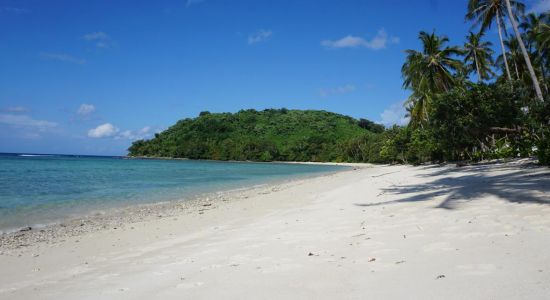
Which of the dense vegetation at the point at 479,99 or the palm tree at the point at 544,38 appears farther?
the palm tree at the point at 544,38

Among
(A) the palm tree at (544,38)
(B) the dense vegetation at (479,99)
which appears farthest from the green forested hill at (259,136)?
(A) the palm tree at (544,38)

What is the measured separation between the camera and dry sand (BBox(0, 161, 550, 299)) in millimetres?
3947

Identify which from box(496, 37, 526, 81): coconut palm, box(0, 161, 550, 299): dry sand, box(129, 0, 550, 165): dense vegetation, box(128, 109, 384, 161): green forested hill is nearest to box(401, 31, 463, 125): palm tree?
box(129, 0, 550, 165): dense vegetation

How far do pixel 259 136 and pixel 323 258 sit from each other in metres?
130

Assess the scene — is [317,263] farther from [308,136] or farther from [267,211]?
[308,136]

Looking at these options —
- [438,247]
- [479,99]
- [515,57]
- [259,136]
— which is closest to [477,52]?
[515,57]

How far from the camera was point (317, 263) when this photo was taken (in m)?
5.05

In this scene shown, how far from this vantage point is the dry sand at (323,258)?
3947 millimetres

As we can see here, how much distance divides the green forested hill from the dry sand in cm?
10024

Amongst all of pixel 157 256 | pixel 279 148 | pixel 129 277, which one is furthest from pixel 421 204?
pixel 279 148

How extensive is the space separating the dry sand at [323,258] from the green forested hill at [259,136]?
10024cm

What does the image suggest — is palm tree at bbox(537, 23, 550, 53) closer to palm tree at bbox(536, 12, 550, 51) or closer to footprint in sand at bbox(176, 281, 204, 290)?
palm tree at bbox(536, 12, 550, 51)

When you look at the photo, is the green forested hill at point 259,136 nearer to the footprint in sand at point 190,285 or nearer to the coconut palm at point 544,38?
the coconut palm at point 544,38

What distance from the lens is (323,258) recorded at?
5285mm
